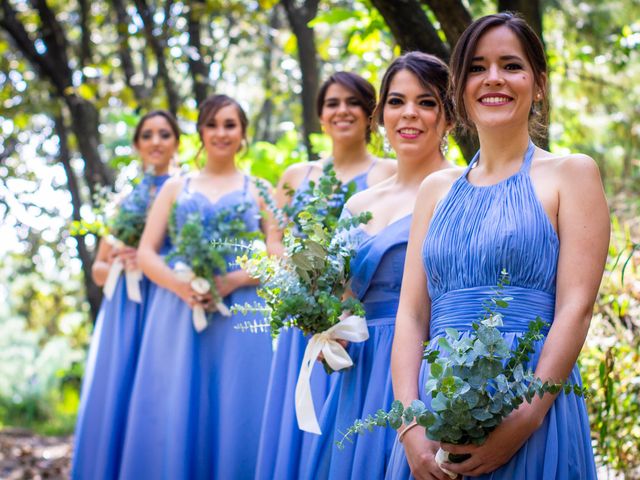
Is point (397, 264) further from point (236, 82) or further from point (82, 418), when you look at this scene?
point (236, 82)

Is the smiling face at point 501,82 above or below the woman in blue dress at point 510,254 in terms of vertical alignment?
above

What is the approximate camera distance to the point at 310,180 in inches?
197

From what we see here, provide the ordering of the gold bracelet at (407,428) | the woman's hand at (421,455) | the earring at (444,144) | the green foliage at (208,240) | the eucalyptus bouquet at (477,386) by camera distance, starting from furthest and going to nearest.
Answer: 1. the green foliage at (208,240)
2. the earring at (444,144)
3. the gold bracelet at (407,428)
4. the woman's hand at (421,455)
5. the eucalyptus bouquet at (477,386)

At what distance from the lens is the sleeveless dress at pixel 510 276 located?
2654 mm

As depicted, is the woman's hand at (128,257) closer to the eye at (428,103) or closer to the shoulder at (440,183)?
the eye at (428,103)

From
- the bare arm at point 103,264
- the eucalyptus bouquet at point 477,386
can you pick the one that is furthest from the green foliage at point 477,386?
the bare arm at point 103,264

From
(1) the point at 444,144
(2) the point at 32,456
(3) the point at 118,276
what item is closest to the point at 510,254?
(1) the point at 444,144

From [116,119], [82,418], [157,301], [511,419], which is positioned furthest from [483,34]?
[116,119]

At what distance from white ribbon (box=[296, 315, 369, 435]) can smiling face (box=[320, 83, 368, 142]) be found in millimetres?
1732

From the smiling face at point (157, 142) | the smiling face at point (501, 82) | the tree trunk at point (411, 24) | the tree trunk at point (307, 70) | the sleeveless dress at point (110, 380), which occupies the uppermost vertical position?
the tree trunk at point (307, 70)

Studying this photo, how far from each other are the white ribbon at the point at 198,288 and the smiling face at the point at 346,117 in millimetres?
1270

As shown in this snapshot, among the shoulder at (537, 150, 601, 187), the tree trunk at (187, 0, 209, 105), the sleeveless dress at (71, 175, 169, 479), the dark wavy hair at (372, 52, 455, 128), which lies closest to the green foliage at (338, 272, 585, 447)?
the shoulder at (537, 150, 601, 187)

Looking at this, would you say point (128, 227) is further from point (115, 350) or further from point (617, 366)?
point (617, 366)

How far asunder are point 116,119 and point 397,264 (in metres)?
5.45
